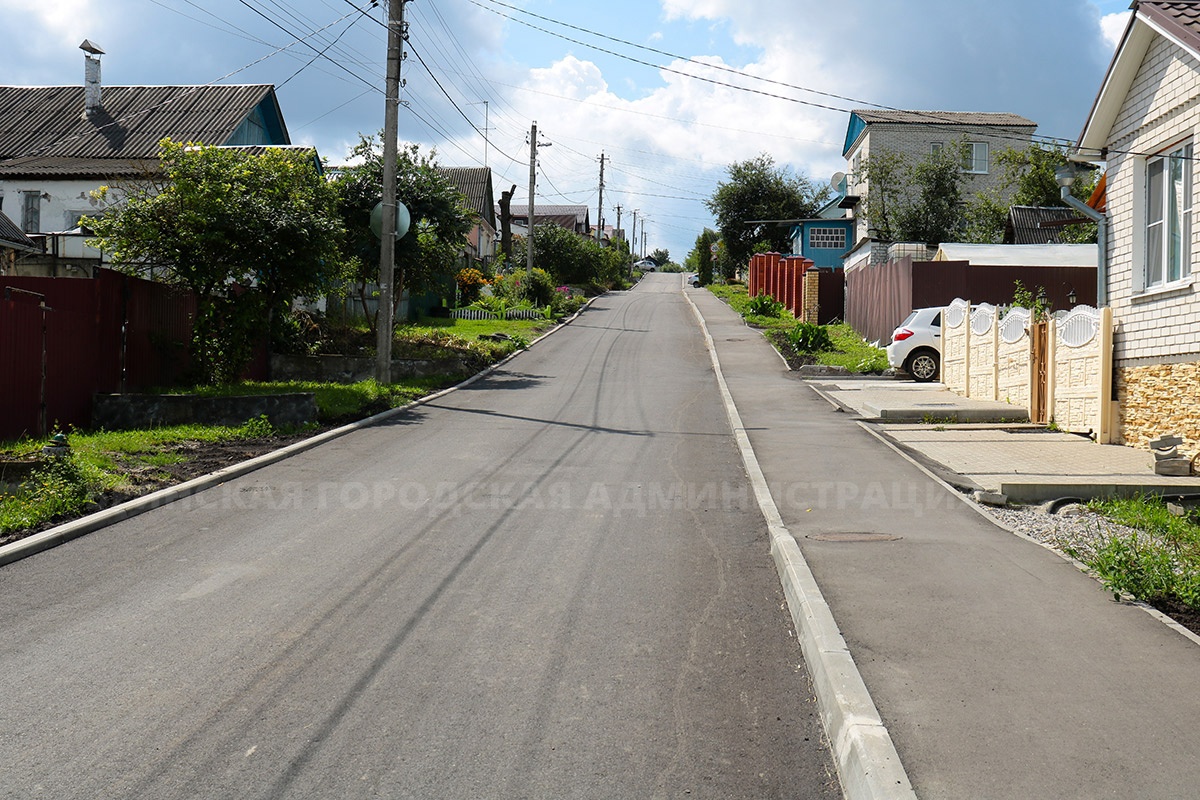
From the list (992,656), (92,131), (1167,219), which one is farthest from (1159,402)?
(92,131)

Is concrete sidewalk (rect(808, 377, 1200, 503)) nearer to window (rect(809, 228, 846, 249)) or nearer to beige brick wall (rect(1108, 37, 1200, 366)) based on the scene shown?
beige brick wall (rect(1108, 37, 1200, 366))

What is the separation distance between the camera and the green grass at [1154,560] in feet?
20.8

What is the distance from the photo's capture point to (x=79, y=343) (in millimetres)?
13711

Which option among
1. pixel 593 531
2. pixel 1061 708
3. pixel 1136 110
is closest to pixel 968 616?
pixel 1061 708

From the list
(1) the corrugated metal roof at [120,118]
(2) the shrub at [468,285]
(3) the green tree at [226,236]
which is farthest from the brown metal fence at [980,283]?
(2) the shrub at [468,285]

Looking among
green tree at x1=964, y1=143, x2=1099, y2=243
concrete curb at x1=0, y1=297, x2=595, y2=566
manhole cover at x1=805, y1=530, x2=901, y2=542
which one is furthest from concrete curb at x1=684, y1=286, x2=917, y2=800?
green tree at x1=964, y1=143, x2=1099, y2=243

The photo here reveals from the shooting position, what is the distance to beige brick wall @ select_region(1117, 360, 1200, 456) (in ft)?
37.6

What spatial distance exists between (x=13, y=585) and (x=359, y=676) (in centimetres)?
319

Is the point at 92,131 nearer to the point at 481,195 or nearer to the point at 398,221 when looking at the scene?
the point at 398,221

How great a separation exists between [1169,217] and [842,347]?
53.2ft

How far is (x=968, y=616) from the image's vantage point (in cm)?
598

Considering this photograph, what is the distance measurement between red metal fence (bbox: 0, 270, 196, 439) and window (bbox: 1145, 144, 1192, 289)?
14042 millimetres

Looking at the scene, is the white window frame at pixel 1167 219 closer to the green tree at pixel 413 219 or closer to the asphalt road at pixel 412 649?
the asphalt road at pixel 412 649

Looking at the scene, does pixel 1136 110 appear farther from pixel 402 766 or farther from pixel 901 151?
pixel 901 151
